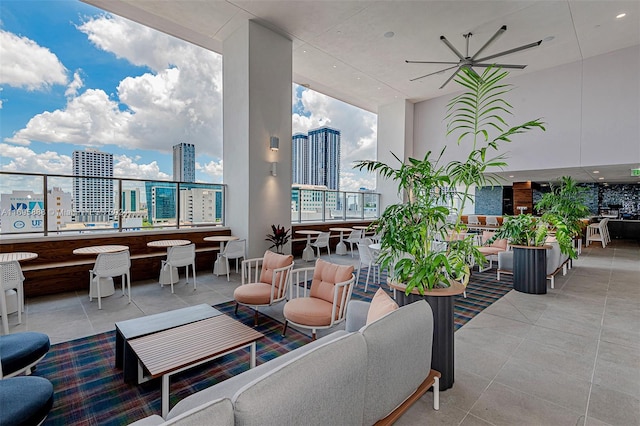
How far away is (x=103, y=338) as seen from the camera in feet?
10.0

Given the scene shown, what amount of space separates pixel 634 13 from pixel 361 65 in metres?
5.73

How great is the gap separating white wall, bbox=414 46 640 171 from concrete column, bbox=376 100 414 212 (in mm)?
3249

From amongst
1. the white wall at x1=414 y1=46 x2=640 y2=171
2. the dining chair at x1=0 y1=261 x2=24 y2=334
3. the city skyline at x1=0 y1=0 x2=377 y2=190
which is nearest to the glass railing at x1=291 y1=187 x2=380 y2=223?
the city skyline at x1=0 y1=0 x2=377 y2=190

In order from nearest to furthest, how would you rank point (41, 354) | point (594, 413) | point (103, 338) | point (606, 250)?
point (594, 413) < point (41, 354) < point (103, 338) < point (606, 250)

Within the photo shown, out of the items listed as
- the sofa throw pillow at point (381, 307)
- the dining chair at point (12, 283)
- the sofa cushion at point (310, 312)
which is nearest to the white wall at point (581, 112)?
the sofa cushion at point (310, 312)

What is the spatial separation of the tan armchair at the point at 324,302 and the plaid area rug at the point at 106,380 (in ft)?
1.07

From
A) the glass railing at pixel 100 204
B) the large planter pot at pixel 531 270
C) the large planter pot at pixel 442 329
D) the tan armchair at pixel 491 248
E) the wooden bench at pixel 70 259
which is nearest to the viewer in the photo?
the large planter pot at pixel 442 329

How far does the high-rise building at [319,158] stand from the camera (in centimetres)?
966

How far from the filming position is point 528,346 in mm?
2932

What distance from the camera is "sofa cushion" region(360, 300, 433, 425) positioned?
147 cm

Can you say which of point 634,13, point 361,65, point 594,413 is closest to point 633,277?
point 634,13

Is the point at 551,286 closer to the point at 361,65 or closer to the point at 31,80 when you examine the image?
the point at 361,65

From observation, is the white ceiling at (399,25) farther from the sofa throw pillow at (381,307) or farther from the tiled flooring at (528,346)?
the sofa throw pillow at (381,307)

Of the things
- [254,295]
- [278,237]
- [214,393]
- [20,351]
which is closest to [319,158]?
[278,237]
